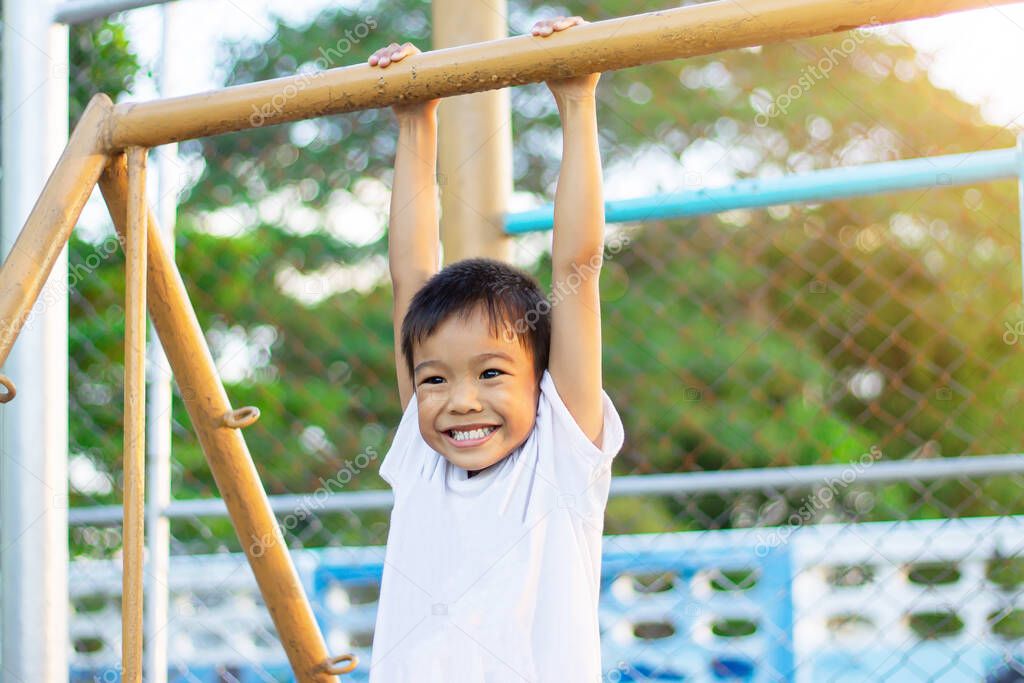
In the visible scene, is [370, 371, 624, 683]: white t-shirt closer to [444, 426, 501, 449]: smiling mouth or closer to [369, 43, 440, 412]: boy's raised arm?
[444, 426, 501, 449]: smiling mouth

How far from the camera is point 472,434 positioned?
→ 4.16ft

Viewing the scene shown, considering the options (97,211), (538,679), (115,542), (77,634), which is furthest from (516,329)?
(115,542)

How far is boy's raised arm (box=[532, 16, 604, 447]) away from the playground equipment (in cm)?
6

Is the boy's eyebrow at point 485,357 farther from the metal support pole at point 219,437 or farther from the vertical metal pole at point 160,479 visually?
the vertical metal pole at point 160,479

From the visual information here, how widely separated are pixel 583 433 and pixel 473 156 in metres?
0.59

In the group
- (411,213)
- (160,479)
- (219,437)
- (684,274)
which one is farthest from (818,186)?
(684,274)

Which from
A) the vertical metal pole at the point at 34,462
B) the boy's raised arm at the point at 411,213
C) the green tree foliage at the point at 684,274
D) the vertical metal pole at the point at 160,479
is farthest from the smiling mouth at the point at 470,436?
the green tree foliage at the point at 684,274

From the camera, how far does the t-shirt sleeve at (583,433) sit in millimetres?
1252

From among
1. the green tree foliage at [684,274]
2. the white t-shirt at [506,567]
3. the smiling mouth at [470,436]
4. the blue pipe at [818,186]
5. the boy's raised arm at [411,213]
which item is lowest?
the white t-shirt at [506,567]

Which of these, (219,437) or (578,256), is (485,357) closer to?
(578,256)

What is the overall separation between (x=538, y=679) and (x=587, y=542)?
0.17 m

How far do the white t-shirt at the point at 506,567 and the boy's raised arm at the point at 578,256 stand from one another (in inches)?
1.3

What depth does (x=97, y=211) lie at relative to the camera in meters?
3.99

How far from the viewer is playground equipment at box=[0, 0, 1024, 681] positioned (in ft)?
3.70
